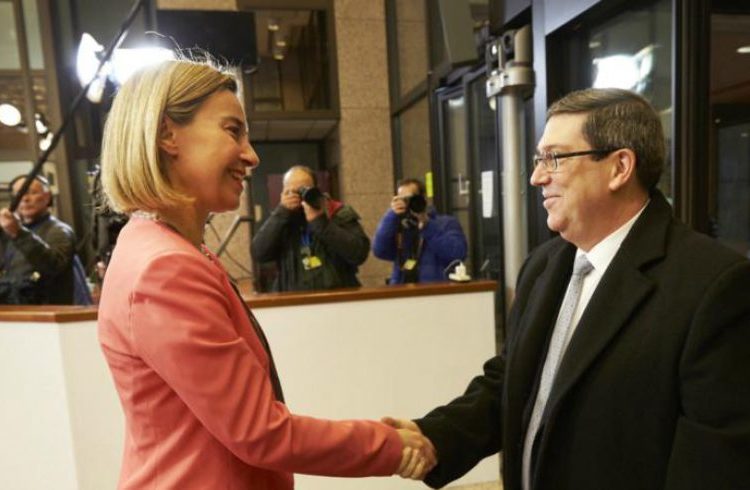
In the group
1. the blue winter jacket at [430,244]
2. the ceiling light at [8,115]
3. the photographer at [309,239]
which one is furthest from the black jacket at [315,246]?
the ceiling light at [8,115]

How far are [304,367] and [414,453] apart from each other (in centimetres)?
131

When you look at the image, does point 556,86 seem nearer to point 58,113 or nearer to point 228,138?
point 228,138

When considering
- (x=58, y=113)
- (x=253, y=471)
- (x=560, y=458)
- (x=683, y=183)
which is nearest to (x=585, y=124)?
(x=560, y=458)

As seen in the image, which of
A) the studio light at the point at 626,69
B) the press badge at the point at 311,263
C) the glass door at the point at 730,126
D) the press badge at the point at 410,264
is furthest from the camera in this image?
the press badge at the point at 410,264

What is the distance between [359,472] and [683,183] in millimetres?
1671

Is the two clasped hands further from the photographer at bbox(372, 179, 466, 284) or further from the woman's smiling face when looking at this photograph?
the photographer at bbox(372, 179, 466, 284)

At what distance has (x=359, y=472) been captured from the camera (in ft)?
2.90

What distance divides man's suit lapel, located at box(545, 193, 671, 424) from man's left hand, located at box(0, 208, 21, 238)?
2891mm

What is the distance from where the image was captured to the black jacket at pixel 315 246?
261 centimetres

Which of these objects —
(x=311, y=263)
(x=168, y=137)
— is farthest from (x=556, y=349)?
(x=311, y=263)

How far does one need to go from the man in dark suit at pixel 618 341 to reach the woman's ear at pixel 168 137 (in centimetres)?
73

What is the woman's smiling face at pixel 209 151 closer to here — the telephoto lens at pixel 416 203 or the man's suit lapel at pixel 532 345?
the man's suit lapel at pixel 532 345

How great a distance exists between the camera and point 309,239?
2705mm

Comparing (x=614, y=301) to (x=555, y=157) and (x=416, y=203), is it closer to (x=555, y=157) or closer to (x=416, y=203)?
(x=555, y=157)
